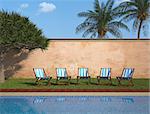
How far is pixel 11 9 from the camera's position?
1864 centimetres

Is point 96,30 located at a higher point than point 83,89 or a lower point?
higher

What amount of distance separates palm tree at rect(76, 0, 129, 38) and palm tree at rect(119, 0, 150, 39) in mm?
1197

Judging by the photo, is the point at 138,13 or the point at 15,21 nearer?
the point at 15,21

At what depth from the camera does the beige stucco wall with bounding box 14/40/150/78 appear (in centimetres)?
2208

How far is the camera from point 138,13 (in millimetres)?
31656

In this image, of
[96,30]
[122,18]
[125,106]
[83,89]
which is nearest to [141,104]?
[125,106]

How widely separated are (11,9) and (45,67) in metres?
4.78

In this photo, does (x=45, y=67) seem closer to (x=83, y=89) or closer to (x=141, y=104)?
(x=83, y=89)

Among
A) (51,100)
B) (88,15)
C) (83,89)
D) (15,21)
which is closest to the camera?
(51,100)

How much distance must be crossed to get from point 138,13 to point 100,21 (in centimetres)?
346

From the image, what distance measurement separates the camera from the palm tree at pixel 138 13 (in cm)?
3112

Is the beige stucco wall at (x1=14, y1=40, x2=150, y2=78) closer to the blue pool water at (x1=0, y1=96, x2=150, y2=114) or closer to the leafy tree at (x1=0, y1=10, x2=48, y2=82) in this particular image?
the leafy tree at (x1=0, y1=10, x2=48, y2=82)

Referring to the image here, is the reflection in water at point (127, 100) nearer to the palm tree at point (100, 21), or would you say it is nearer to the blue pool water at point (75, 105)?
the blue pool water at point (75, 105)

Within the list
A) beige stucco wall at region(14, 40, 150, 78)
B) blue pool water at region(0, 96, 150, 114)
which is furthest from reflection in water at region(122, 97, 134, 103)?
beige stucco wall at region(14, 40, 150, 78)
